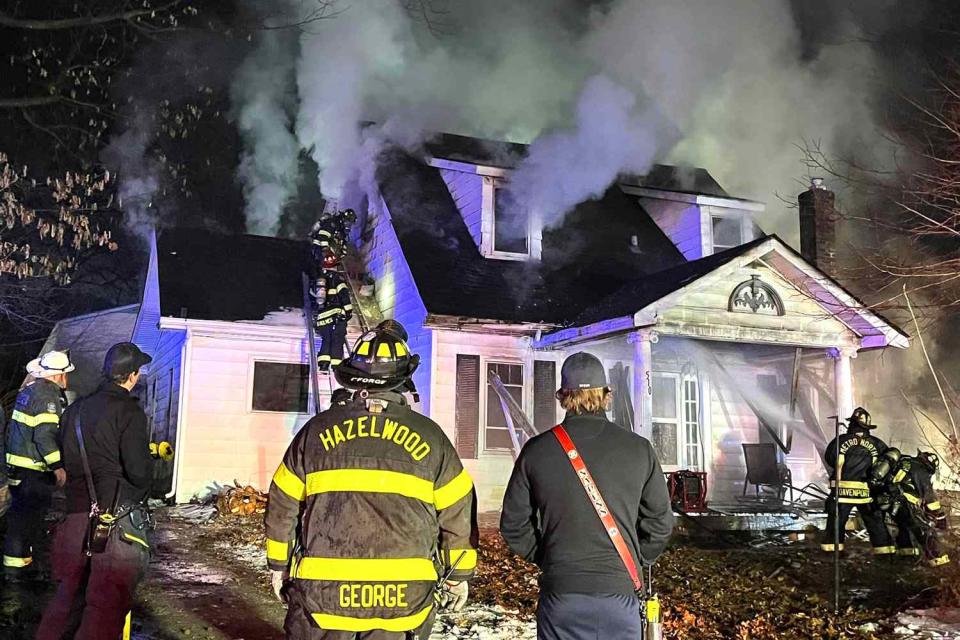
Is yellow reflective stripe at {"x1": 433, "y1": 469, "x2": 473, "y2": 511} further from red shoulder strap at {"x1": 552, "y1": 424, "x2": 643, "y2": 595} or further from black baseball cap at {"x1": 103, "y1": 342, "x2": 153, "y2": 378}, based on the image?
black baseball cap at {"x1": 103, "y1": 342, "x2": 153, "y2": 378}

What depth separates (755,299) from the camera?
1088cm

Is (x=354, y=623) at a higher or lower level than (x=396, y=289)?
lower

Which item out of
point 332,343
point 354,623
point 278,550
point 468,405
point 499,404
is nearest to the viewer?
point 354,623

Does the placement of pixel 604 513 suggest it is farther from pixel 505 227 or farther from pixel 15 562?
pixel 505 227

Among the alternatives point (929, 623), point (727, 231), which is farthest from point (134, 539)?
point (727, 231)

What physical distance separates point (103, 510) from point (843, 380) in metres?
10.4

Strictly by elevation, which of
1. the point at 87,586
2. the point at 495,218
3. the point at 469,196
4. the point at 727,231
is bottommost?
the point at 87,586

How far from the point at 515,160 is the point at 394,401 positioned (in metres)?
11.5

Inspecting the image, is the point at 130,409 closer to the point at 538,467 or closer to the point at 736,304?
the point at 538,467

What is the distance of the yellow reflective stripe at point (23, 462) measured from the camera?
5629mm

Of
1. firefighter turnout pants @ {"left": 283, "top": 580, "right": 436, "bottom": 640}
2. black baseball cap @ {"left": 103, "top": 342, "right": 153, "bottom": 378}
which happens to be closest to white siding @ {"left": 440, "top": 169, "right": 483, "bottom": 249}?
black baseball cap @ {"left": 103, "top": 342, "right": 153, "bottom": 378}

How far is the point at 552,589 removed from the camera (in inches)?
124

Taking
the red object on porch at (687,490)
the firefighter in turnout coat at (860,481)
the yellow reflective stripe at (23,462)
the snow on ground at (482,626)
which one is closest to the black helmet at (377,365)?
the snow on ground at (482,626)

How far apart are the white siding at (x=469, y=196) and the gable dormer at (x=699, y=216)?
3.55 metres
